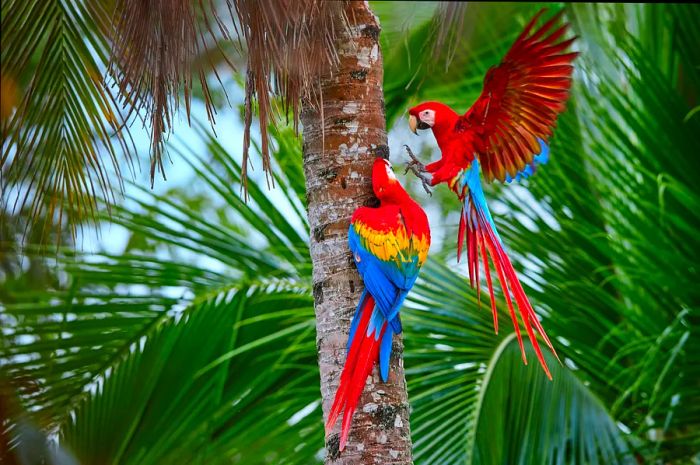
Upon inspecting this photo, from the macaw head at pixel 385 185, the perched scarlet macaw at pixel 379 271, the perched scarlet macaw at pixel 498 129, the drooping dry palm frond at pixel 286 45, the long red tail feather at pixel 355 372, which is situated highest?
the drooping dry palm frond at pixel 286 45

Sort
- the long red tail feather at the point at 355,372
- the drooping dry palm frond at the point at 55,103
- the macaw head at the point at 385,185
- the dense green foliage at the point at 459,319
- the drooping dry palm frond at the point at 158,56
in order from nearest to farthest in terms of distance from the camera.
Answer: the long red tail feather at the point at 355,372 → the macaw head at the point at 385,185 → the drooping dry palm frond at the point at 158,56 → the drooping dry palm frond at the point at 55,103 → the dense green foliage at the point at 459,319

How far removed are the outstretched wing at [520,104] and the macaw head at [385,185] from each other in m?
0.22

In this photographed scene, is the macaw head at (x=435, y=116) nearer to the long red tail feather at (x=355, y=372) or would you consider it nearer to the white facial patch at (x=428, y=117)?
the white facial patch at (x=428, y=117)

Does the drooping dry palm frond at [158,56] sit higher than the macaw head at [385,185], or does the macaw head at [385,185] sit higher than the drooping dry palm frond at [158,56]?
the drooping dry palm frond at [158,56]

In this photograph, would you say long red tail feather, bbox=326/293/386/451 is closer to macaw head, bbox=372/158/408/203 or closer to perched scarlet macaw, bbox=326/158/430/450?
perched scarlet macaw, bbox=326/158/430/450

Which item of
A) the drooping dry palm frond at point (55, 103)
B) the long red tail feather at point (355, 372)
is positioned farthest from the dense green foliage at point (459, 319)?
the long red tail feather at point (355, 372)

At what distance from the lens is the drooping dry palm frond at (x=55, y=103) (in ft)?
7.46

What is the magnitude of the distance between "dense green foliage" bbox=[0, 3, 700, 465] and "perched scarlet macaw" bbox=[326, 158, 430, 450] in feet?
3.71

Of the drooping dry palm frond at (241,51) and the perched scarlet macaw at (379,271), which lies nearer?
the perched scarlet macaw at (379,271)

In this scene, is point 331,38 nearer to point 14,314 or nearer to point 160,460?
point 160,460

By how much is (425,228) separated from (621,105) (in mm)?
1864

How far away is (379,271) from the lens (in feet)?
5.88

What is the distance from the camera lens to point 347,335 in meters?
1.79

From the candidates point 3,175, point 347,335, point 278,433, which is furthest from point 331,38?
point 278,433
